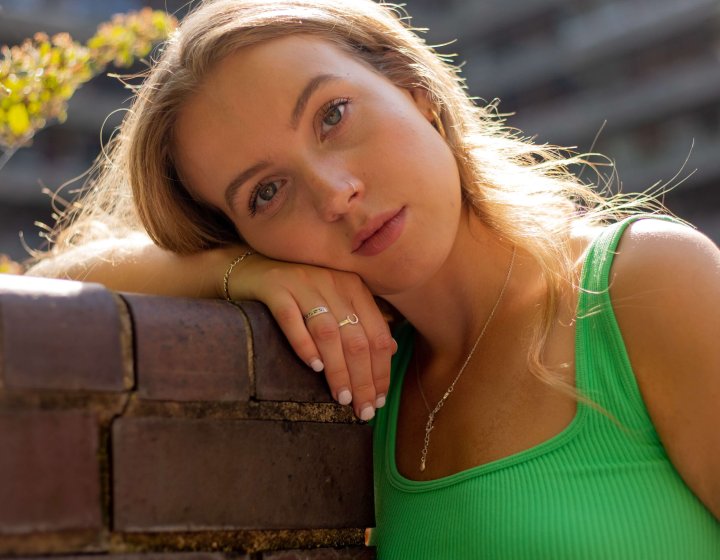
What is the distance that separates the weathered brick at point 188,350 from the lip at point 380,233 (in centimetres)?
52

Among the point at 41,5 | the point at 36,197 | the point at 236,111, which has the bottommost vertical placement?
the point at 36,197

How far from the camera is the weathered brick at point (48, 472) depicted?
107 centimetres

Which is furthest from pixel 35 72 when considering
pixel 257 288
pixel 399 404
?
pixel 399 404

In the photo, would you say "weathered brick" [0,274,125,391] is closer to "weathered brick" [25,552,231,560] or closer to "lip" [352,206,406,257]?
"weathered brick" [25,552,231,560]

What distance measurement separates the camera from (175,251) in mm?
2207

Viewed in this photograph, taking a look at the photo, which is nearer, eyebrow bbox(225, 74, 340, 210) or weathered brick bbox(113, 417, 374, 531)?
weathered brick bbox(113, 417, 374, 531)

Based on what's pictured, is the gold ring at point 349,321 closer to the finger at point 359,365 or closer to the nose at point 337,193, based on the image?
the finger at point 359,365

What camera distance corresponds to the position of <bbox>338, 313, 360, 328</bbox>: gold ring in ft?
5.62

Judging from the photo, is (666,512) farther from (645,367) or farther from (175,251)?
(175,251)

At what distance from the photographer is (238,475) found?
1329 mm

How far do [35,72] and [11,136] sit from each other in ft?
0.56

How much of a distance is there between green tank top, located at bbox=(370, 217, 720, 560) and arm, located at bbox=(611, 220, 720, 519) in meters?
0.03

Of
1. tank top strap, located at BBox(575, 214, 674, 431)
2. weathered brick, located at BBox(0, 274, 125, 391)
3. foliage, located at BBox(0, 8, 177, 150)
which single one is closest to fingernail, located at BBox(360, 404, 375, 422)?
tank top strap, located at BBox(575, 214, 674, 431)

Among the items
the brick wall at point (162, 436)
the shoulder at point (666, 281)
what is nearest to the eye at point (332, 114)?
the brick wall at point (162, 436)
